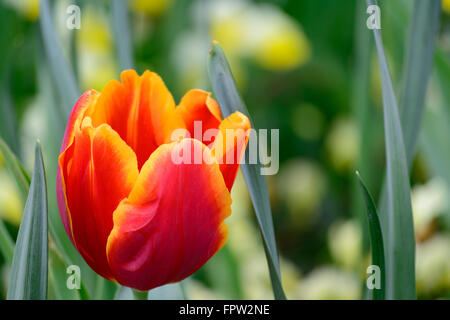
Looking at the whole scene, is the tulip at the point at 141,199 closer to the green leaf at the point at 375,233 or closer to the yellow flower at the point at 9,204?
the green leaf at the point at 375,233

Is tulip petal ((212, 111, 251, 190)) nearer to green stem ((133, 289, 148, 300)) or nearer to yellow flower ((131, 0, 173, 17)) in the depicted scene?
green stem ((133, 289, 148, 300))

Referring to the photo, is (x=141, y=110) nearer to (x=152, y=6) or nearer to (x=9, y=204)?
(x=9, y=204)

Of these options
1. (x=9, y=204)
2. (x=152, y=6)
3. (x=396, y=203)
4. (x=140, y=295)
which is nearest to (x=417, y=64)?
(x=396, y=203)

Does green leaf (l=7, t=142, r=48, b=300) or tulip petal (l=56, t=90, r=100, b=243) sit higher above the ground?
tulip petal (l=56, t=90, r=100, b=243)

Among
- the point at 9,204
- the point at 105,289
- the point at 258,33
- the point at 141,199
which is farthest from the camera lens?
the point at 258,33

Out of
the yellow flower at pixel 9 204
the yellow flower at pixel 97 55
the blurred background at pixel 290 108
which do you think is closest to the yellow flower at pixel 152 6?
the blurred background at pixel 290 108

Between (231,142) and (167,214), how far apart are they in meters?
0.04

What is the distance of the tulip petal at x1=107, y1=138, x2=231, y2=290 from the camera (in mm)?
250

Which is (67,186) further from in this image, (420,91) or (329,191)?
(329,191)

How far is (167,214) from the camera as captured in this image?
0.25 meters

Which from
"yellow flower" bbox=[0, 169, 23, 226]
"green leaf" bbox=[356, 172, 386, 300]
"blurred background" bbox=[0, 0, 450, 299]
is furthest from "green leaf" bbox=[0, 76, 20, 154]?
"green leaf" bbox=[356, 172, 386, 300]
